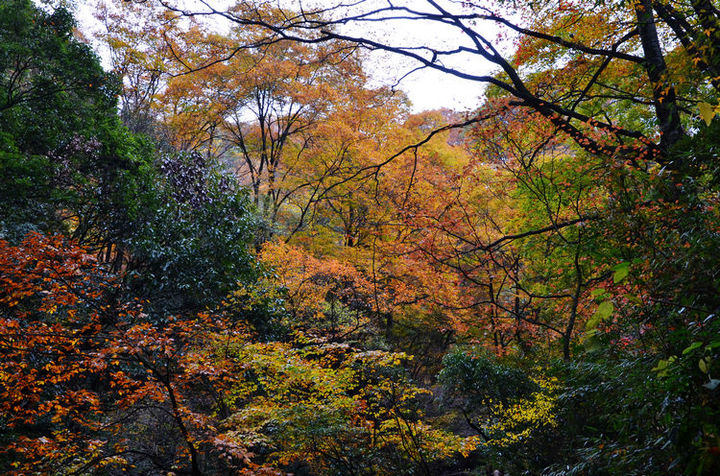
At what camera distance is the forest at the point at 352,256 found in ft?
8.98

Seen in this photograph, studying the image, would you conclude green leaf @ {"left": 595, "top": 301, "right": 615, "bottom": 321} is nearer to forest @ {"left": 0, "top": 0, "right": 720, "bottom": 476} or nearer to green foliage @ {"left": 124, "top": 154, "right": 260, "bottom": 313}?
forest @ {"left": 0, "top": 0, "right": 720, "bottom": 476}

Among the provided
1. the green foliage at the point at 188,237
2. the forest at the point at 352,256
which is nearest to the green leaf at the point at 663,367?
the forest at the point at 352,256

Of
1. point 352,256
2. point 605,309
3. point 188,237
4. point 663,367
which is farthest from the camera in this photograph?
point 352,256

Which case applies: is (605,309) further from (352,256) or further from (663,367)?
(352,256)

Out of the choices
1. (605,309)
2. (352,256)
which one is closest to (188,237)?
(352,256)

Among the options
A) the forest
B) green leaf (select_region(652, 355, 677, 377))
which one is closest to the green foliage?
the forest

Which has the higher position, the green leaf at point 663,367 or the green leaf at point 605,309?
the green leaf at point 605,309

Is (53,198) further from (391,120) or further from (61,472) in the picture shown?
(391,120)

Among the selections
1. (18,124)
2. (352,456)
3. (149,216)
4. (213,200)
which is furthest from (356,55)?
(352,456)

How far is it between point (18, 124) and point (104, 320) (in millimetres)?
4178

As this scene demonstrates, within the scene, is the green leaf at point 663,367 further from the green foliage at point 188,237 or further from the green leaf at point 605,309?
the green foliage at point 188,237

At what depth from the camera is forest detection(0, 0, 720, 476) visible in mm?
2738

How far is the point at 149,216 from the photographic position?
948cm

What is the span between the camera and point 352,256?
13.4 meters
